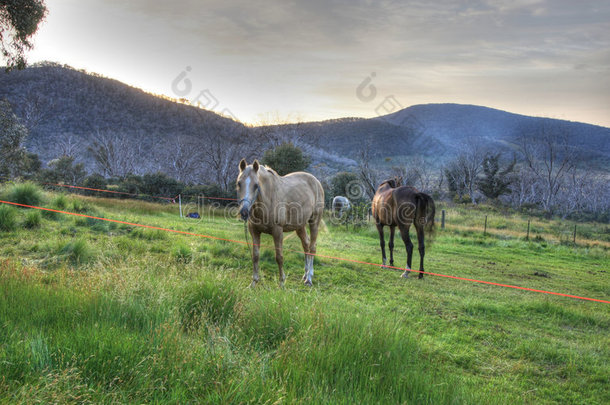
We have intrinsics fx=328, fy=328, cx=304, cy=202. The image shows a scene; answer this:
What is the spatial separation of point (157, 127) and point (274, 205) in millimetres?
74641

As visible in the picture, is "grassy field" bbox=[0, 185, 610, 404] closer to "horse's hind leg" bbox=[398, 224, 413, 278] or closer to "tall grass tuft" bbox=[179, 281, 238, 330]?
"tall grass tuft" bbox=[179, 281, 238, 330]

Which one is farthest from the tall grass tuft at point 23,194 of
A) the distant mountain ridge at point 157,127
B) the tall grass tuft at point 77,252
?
the distant mountain ridge at point 157,127

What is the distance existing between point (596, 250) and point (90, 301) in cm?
1917

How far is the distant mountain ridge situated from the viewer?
57.2 m

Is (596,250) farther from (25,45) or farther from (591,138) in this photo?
(591,138)

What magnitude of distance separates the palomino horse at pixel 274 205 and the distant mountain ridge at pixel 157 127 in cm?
4078

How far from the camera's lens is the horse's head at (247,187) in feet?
16.9

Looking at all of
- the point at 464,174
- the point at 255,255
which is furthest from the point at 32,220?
the point at 464,174

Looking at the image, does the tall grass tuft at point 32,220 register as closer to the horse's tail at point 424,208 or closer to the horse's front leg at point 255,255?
the horse's front leg at point 255,255

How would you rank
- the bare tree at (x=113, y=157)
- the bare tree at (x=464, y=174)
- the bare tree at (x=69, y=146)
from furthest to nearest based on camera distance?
the bare tree at (x=464, y=174), the bare tree at (x=69, y=146), the bare tree at (x=113, y=157)

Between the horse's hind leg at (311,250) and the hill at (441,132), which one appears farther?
the hill at (441,132)

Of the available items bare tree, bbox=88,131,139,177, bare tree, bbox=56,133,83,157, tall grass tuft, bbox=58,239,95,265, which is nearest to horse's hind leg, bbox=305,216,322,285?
tall grass tuft, bbox=58,239,95,265

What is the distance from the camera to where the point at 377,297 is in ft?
19.1

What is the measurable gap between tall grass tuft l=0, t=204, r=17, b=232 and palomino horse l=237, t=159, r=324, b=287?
5.48 meters
